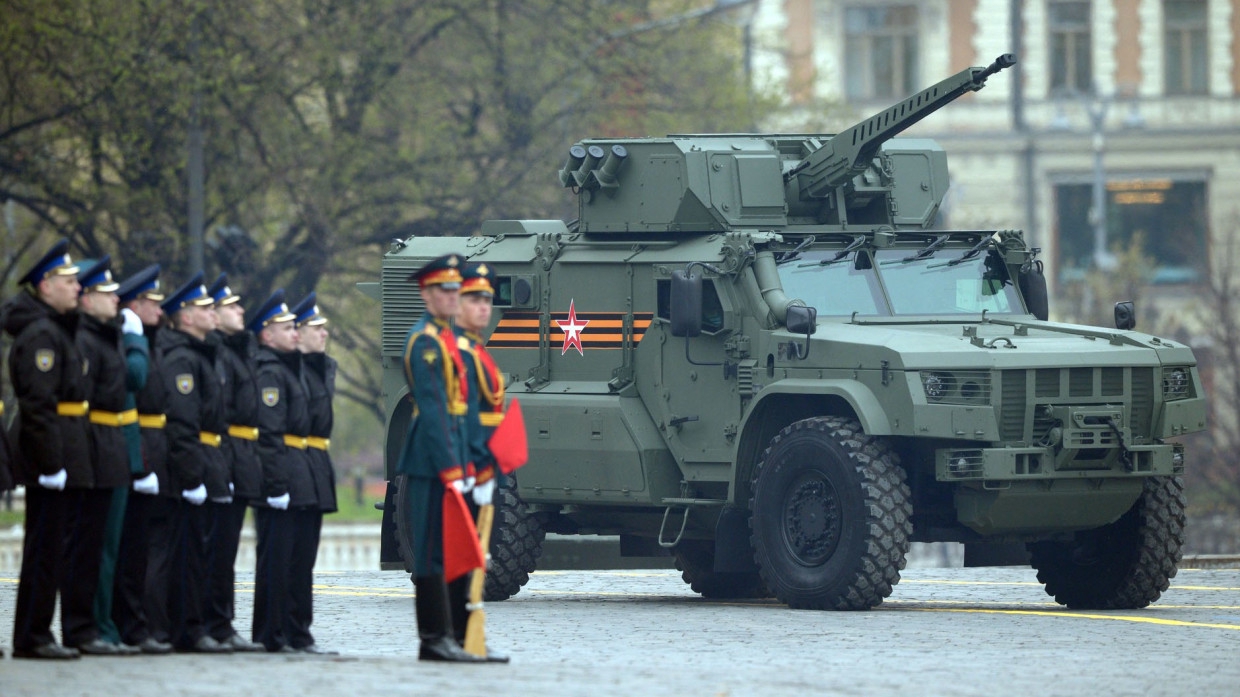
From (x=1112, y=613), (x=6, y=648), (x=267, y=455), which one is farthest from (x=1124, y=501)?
(x=6, y=648)

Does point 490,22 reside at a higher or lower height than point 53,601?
higher

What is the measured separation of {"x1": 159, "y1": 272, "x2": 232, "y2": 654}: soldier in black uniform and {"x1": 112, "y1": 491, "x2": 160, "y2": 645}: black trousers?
184 mm

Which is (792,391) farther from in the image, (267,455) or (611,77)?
(611,77)

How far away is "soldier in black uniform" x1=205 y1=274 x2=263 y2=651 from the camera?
515 inches

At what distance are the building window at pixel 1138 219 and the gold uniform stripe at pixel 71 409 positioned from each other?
45736 millimetres

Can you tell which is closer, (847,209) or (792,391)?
(792,391)

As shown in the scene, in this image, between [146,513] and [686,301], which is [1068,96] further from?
[146,513]

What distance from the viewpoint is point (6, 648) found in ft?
43.5

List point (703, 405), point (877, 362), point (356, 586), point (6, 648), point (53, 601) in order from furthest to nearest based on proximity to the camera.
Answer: point (356, 586) → point (703, 405) → point (877, 362) → point (6, 648) → point (53, 601)

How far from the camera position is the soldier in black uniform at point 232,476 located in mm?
13078

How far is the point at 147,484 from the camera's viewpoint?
41.6 feet

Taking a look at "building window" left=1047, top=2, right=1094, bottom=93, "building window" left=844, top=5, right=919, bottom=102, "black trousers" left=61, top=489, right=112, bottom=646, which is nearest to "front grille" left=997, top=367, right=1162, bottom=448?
"black trousers" left=61, top=489, right=112, bottom=646

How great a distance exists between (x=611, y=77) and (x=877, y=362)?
53.6ft

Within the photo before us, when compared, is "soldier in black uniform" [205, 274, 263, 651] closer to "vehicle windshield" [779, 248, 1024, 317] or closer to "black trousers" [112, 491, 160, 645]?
"black trousers" [112, 491, 160, 645]
